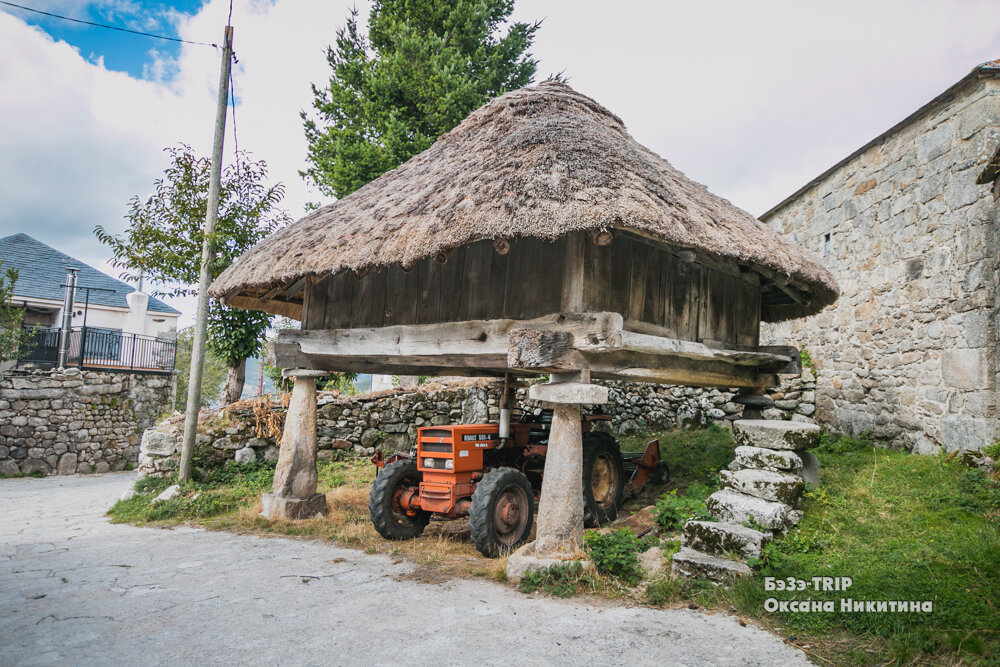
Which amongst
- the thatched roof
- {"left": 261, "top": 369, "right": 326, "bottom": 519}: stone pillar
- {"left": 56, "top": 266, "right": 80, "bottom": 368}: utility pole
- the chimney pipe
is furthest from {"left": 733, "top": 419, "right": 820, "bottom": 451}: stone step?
{"left": 56, "top": 266, "right": 80, "bottom": 368}: utility pole

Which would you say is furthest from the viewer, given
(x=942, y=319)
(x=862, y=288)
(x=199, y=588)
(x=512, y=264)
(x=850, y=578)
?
(x=862, y=288)

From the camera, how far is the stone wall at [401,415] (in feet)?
25.8

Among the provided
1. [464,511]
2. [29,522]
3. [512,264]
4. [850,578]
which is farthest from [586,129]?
[29,522]

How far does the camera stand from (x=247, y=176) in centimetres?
827

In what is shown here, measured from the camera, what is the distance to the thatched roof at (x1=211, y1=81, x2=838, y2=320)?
3.97 metres

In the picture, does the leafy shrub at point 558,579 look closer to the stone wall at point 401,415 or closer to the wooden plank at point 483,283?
the wooden plank at point 483,283

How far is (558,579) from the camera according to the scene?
12.6 feet

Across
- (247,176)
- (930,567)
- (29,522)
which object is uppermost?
(247,176)

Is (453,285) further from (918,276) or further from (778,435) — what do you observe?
(918,276)

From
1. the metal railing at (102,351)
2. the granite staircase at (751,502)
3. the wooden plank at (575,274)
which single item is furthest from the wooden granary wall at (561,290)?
the metal railing at (102,351)

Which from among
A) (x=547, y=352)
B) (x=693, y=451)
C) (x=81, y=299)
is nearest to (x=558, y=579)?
(x=547, y=352)

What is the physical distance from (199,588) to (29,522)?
388 cm

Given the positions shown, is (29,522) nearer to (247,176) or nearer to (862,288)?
(247,176)

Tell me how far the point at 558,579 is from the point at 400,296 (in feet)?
9.84
